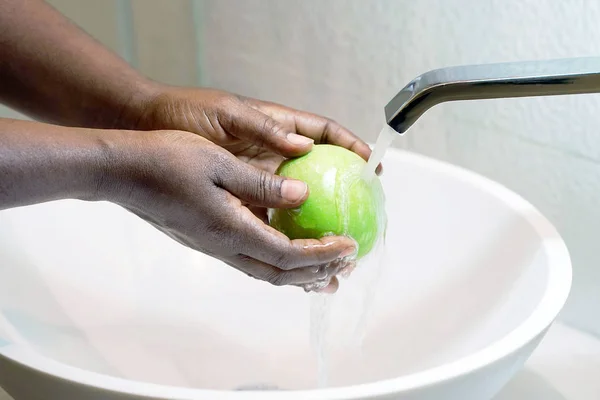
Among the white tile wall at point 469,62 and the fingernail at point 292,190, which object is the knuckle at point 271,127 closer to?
the fingernail at point 292,190

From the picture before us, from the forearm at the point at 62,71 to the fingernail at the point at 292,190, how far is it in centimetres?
21

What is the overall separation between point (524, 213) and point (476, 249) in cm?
6

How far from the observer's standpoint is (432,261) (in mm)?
730

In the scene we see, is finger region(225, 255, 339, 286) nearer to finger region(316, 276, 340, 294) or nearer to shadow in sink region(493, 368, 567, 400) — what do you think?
finger region(316, 276, 340, 294)

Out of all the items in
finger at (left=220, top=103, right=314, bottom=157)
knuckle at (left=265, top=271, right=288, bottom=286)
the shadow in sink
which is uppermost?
finger at (left=220, top=103, right=314, bottom=157)

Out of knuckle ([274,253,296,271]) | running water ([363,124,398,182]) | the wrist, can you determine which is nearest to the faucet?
running water ([363,124,398,182])

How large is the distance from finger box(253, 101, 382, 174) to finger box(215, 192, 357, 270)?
0.49 ft

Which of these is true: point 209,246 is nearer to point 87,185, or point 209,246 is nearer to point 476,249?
point 87,185

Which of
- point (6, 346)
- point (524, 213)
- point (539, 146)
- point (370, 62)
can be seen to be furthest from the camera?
point (370, 62)

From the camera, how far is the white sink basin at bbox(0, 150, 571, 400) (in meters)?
0.64

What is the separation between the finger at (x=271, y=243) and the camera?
539mm

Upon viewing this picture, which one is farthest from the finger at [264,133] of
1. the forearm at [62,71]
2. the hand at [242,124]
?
the forearm at [62,71]

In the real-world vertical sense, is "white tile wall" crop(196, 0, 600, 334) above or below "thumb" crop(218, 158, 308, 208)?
above

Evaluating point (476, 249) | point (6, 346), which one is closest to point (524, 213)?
point (476, 249)
